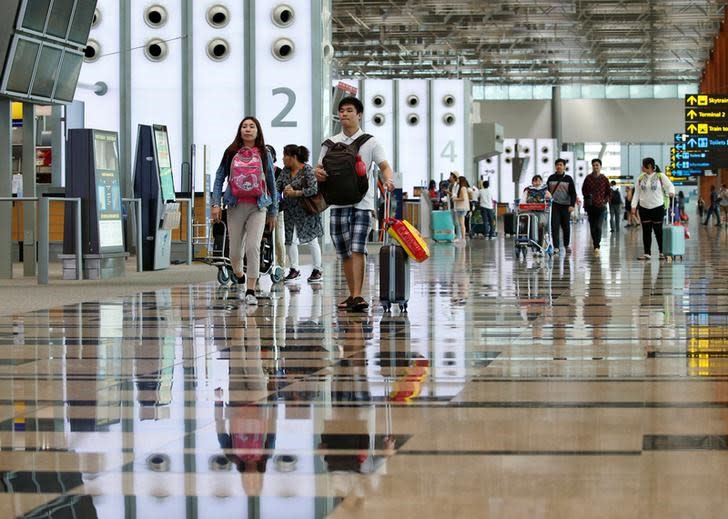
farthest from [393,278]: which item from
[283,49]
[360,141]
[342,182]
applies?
[283,49]

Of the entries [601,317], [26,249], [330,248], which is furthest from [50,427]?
[330,248]

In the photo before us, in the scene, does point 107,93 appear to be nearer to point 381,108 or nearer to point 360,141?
point 360,141

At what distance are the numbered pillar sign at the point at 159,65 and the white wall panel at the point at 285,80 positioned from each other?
5.20 ft

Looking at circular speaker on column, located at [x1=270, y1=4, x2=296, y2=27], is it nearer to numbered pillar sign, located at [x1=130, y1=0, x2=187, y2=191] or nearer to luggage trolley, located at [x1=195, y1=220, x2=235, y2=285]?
numbered pillar sign, located at [x1=130, y1=0, x2=187, y2=191]

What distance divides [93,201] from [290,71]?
939 centimetres

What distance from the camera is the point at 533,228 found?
23.8 meters

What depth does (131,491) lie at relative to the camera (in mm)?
4297

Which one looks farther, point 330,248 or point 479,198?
point 479,198

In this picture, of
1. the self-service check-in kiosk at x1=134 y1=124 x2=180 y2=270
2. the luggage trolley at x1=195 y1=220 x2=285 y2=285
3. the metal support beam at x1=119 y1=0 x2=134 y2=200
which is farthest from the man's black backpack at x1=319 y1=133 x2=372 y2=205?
the metal support beam at x1=119 y1=0 x2=134 y2=200

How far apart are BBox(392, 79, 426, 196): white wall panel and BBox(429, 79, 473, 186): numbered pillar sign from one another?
27 cm

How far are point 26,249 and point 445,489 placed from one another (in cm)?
1473

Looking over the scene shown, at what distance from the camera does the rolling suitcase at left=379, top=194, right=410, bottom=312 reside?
11.5 m

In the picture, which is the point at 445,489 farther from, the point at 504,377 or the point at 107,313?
the point at 107,313

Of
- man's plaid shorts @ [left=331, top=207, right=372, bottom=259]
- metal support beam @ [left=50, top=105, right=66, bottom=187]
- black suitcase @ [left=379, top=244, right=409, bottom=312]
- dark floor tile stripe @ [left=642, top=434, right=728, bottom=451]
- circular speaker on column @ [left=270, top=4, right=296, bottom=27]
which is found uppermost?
circular speaker on column @ [left=270, top=4, right=296, bottom=27]
